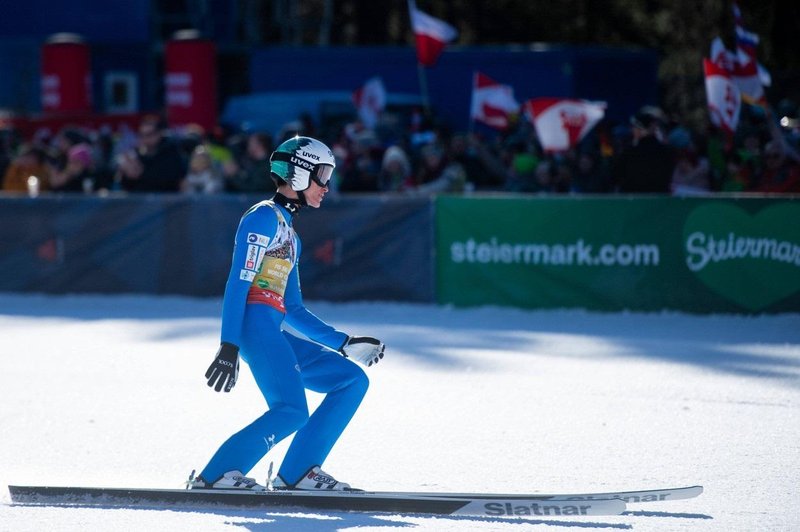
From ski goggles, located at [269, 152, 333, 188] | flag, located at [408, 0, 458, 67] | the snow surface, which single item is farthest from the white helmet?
flag, located at [408, 0, 458, 67]

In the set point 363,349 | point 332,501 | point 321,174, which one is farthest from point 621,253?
point 332,501

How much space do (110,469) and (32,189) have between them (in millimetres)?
10278

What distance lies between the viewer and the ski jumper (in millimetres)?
5828

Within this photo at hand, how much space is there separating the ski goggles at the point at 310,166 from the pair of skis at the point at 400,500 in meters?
1.52

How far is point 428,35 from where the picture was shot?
1819 centimetres

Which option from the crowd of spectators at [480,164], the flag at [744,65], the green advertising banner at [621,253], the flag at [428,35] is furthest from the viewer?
the flag at [428,35]

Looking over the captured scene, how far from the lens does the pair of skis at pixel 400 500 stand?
5773mm

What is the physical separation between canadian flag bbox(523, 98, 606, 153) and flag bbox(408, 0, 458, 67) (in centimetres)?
323

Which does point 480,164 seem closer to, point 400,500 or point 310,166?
point 310,166

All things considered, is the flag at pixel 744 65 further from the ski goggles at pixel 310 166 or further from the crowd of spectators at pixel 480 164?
the ski goggles at pixel 310 166

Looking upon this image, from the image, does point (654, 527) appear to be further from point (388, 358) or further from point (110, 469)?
point (388, 358)

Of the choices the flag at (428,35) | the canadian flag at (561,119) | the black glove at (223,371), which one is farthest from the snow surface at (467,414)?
the flag at (428,35)

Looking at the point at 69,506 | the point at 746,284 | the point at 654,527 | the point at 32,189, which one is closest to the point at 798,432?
the point at 654,527

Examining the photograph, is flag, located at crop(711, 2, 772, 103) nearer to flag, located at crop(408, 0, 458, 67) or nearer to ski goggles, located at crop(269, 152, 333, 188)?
flag, located at crop(408, 0, 458, 67)
